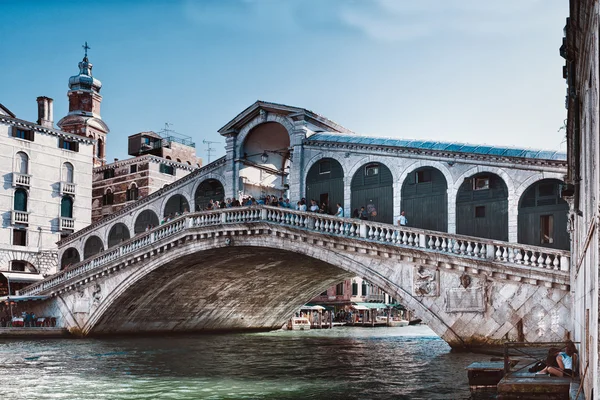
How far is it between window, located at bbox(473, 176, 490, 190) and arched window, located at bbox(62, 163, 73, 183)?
23.5 metres

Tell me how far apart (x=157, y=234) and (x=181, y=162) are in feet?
64.8

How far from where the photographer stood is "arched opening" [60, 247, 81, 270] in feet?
127

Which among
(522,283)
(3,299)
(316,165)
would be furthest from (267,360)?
(3,299)

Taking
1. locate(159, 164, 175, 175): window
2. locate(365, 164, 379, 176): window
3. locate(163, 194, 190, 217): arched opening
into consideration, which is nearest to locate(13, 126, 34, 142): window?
locate(159, 164, 175, 175): window

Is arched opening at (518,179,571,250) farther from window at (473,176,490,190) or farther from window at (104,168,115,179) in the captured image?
window at (104,168,115,179)

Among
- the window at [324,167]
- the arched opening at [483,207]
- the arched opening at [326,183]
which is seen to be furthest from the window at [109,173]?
the arched opening at [483,207]

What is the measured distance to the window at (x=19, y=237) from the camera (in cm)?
3766

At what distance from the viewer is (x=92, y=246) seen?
37.8 m

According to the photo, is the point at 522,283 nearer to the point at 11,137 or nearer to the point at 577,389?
the point at 577,389

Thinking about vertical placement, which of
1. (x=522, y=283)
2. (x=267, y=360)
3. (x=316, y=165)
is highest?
(x=316, y=165)

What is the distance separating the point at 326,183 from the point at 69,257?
16.7 m

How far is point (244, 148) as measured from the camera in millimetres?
31734

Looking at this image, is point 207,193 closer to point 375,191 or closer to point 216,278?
point 216,278

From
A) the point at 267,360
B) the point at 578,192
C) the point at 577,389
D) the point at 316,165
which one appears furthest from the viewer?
the point at 316,165
